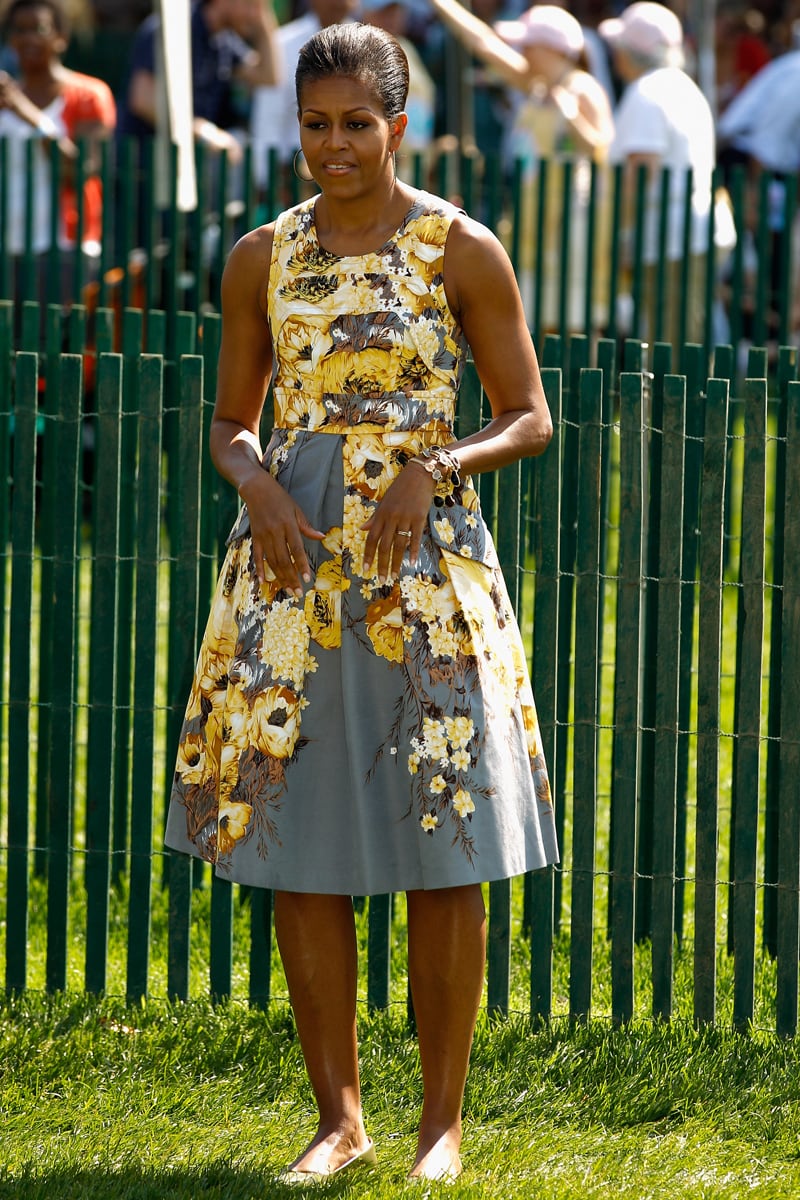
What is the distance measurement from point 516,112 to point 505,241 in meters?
1.90

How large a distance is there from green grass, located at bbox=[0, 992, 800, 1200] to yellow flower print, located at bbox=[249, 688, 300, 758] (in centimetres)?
58

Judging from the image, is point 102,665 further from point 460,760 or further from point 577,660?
point 460,760

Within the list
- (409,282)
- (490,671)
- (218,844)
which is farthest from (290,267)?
(218,844)

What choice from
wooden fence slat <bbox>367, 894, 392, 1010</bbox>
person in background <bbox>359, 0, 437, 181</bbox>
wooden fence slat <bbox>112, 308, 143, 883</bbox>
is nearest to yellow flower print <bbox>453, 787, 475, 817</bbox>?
wooden fence slat <bbox>367, 894, 392, 1010</bbox>

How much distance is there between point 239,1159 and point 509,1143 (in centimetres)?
54

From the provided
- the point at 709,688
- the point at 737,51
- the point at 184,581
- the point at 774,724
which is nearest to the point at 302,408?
the point at 184,581

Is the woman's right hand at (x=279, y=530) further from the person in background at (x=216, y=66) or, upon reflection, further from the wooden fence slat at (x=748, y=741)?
the person in background at (x=216, y=66)

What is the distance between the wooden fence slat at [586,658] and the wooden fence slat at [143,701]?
0.97 m

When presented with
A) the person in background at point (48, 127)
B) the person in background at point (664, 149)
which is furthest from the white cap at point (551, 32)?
the person in background at point (48, 127)

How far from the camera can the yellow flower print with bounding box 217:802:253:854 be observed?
10.0 ft

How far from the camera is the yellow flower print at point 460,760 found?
9.82 ft

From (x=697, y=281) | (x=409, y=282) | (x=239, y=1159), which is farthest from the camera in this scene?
(x=697, y=281)

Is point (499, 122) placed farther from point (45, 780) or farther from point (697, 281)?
point (45, 780)

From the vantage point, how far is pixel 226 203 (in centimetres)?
786
